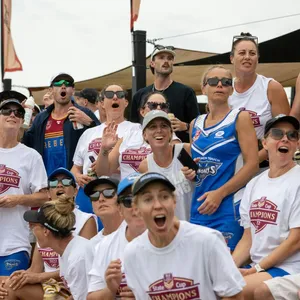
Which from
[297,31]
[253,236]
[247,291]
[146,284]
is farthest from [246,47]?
[297,31]

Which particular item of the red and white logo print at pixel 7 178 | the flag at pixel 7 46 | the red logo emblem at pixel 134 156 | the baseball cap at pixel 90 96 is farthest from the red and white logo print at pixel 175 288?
the flag at pixel 7 46

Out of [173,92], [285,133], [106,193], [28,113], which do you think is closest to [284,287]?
[285,133]

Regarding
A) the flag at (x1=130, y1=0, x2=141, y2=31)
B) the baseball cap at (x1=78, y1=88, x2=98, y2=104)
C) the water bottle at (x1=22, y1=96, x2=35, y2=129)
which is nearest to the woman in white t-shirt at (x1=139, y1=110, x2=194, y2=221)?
the water bottle at (x1=22, y1=96, x2=35, y2=129)

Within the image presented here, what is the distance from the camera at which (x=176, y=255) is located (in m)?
3.79

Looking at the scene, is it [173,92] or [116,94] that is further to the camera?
[173,92]

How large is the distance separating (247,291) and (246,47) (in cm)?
228

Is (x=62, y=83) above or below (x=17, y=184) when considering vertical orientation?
above

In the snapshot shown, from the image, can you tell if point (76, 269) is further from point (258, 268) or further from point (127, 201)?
point (258, 268)

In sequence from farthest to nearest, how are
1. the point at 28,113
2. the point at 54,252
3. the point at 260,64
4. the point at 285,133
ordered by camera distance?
the point at 260,64 → the point at 28,113 → the point at 54,252 → the point at 285,133

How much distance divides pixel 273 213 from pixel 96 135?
A: 242 centimetres

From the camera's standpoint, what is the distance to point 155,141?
205 inches

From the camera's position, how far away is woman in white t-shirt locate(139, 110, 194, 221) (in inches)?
205

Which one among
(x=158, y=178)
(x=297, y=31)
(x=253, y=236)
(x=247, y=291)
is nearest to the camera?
(x=158, y=178)

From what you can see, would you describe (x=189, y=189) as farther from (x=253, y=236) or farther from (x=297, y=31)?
(x=297, y=31)
